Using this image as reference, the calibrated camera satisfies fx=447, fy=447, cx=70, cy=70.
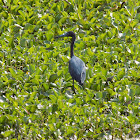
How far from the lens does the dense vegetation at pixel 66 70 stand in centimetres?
546

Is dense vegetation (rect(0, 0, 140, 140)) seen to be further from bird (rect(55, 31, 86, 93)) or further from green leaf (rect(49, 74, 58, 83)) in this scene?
bird (rect(55, 31, 86, 93))

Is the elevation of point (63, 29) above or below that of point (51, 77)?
above

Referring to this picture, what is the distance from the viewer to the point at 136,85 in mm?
6195

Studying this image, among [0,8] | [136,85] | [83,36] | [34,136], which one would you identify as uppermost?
[0,8]

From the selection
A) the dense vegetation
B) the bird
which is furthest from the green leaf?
the bird

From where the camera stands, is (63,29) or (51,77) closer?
(51,77)

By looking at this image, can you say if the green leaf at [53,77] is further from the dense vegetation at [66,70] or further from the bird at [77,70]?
the bird at [77,70]

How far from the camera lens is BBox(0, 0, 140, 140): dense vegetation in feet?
17.9

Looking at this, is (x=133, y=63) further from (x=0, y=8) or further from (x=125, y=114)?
(x=0, y=8)

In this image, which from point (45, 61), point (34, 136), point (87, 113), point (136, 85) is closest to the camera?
point (34, 136)

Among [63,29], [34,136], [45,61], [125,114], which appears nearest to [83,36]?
[63,29]

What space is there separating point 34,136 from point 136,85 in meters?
1.74

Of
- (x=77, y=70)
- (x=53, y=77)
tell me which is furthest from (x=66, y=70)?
(x=77, y=70)

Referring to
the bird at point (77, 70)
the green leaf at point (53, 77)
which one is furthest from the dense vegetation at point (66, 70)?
the bird at point (77, 70)
